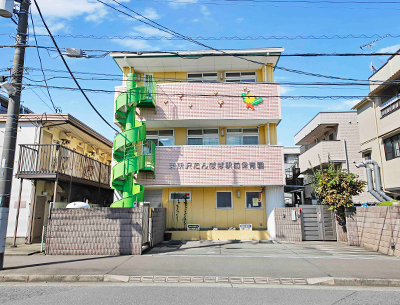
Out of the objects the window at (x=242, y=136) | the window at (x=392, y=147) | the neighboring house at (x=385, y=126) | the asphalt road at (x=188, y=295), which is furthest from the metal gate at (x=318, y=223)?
the asphalt road at (x=188, y=295)

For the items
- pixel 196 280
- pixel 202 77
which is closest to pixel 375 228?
pixel 196 280

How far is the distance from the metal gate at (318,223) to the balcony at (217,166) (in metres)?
1.86

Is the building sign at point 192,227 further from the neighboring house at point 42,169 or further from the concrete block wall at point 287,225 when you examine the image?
the neighboring house at point 42,169

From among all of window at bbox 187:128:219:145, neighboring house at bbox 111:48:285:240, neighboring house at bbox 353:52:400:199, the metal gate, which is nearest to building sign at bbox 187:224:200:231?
neighboring house at bbox 111:48:285:240

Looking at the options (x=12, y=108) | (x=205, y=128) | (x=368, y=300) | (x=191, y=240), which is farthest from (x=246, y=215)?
(x=12, y=108)

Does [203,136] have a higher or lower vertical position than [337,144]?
lower

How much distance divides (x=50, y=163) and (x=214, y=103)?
27.1ft

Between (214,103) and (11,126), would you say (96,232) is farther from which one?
(214,103)

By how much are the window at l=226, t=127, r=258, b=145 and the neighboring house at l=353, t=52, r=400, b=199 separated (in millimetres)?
6715

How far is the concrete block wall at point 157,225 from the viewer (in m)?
11.7

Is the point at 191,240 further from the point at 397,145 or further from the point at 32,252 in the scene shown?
the point at 397,145

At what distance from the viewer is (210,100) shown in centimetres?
1473

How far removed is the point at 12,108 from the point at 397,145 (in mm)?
18203

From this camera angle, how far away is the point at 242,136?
51.3ft
